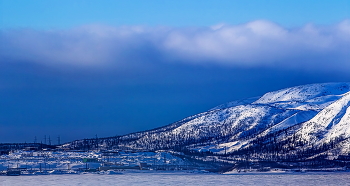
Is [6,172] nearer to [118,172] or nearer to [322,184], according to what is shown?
[118,172]

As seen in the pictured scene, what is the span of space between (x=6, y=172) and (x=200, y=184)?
79.6m

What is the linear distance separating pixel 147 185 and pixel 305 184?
109 ft

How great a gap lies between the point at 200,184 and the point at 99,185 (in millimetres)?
21749

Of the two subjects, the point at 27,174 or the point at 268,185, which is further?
the point at 27,174

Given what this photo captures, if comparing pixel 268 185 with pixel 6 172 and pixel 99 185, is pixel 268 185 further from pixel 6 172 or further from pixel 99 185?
pixel 6 172

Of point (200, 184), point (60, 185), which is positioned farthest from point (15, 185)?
point (200, 184)

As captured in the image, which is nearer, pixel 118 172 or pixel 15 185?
pixel 15 185

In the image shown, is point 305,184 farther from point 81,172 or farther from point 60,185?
point 81,172

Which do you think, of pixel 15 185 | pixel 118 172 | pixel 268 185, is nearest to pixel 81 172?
pixel 118 172

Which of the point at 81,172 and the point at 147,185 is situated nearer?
the point at 147,185

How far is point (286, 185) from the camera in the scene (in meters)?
131

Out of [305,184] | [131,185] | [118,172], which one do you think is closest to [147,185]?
[131,185]

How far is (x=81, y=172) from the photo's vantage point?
196 meters

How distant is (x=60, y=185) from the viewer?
135375 millimetres
